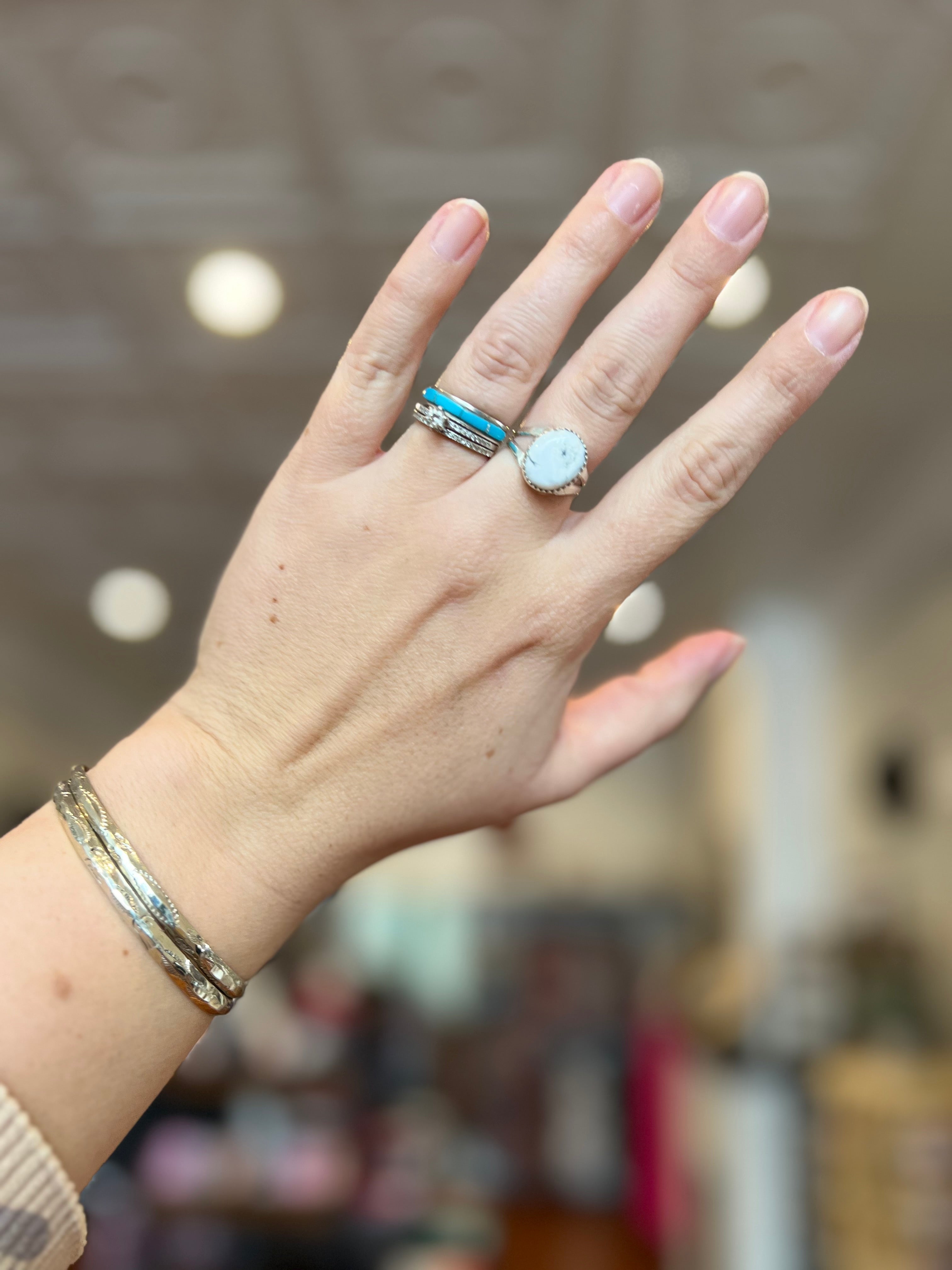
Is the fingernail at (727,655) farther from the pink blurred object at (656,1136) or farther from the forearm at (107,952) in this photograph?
the pink blurred object at (656,1136)

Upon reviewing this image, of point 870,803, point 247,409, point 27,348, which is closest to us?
point 27,348

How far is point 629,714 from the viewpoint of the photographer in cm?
58

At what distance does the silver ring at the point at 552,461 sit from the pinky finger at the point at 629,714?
0.15 metres

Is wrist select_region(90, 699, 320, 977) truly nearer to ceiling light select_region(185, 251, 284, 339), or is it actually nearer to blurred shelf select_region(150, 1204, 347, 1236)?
ceiling light select_region(185, 251, 284, 339)

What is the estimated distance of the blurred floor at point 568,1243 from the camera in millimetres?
2725

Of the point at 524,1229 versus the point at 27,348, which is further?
the point at 524,1229

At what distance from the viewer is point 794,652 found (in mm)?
3029

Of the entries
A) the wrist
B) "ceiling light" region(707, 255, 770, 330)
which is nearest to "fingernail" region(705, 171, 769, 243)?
the wrist

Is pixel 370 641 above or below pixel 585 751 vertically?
above

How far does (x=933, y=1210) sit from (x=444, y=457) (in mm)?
2124

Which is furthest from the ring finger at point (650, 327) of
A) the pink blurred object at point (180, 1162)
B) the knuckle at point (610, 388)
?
the pink blurred object at point (180, 1162)

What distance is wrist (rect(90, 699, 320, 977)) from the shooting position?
439 mm

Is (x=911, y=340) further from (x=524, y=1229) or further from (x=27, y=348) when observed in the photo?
(x=524, y=1229)

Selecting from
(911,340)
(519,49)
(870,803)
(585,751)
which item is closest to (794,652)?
(870,803)
